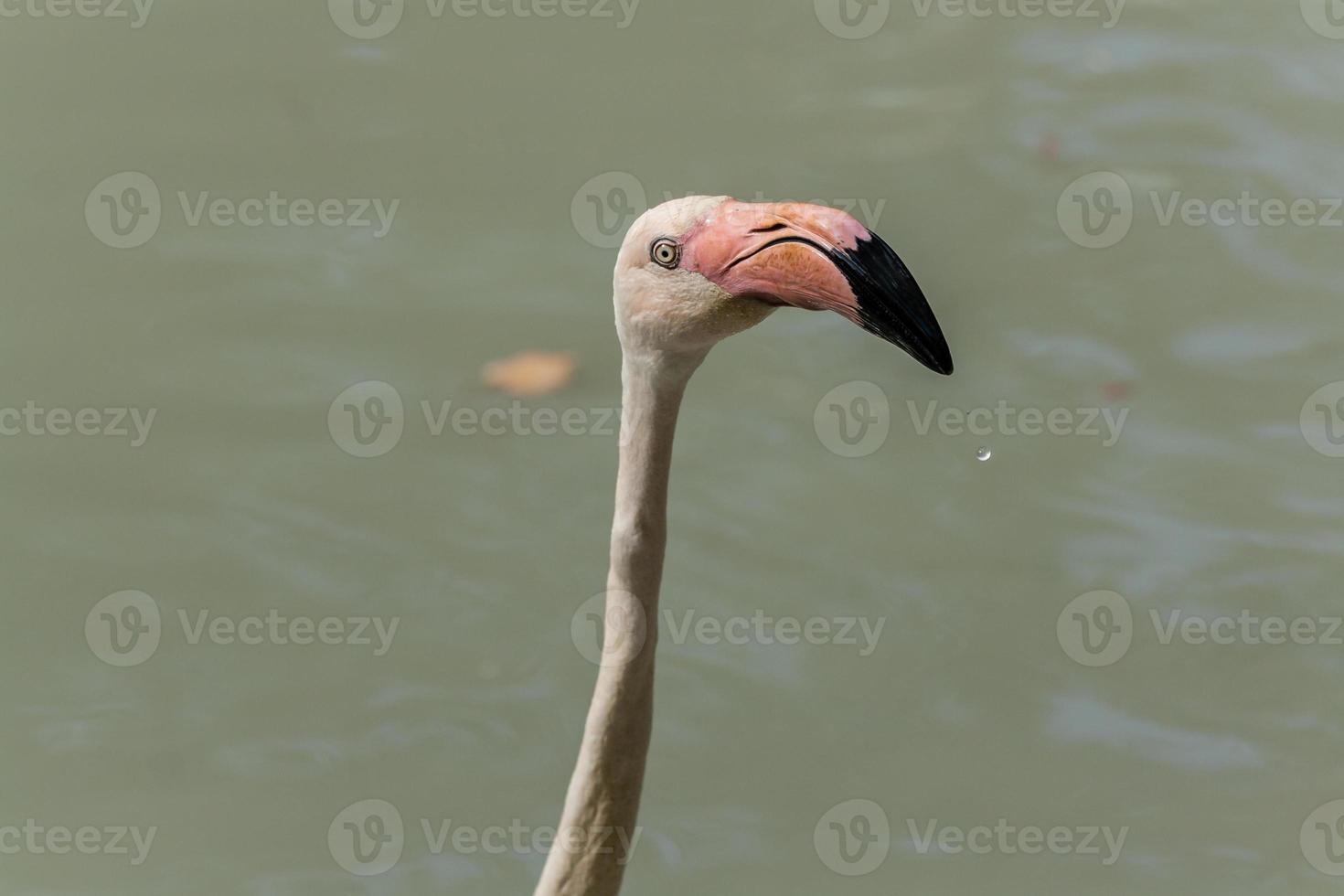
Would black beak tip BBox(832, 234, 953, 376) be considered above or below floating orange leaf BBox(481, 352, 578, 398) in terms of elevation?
below

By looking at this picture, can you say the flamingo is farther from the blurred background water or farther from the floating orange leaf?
the floating orange leaf

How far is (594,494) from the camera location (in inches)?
271

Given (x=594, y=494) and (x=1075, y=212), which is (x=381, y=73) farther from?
(x=1075, y=212)

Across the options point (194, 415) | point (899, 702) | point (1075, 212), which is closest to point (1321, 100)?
point (1075, 212)

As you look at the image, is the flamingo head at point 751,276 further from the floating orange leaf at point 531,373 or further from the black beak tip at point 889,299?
the floating orange leaf at point 531,373

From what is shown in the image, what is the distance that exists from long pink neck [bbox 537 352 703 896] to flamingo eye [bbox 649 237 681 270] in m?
0.22

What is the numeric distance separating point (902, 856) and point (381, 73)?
179 inches

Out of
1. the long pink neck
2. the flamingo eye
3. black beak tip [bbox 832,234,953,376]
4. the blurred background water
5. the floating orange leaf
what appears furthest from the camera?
the floating orange leaf

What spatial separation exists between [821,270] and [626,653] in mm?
1180

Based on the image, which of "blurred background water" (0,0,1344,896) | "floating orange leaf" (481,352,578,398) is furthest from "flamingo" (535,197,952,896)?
"floating orange leaf" (481,352,578,398)

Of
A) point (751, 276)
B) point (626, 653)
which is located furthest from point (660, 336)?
point (626, 653)

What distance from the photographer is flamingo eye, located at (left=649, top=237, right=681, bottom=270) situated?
12.6 ft

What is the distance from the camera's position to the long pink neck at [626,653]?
13.3 feet

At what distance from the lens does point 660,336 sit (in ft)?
12.9
